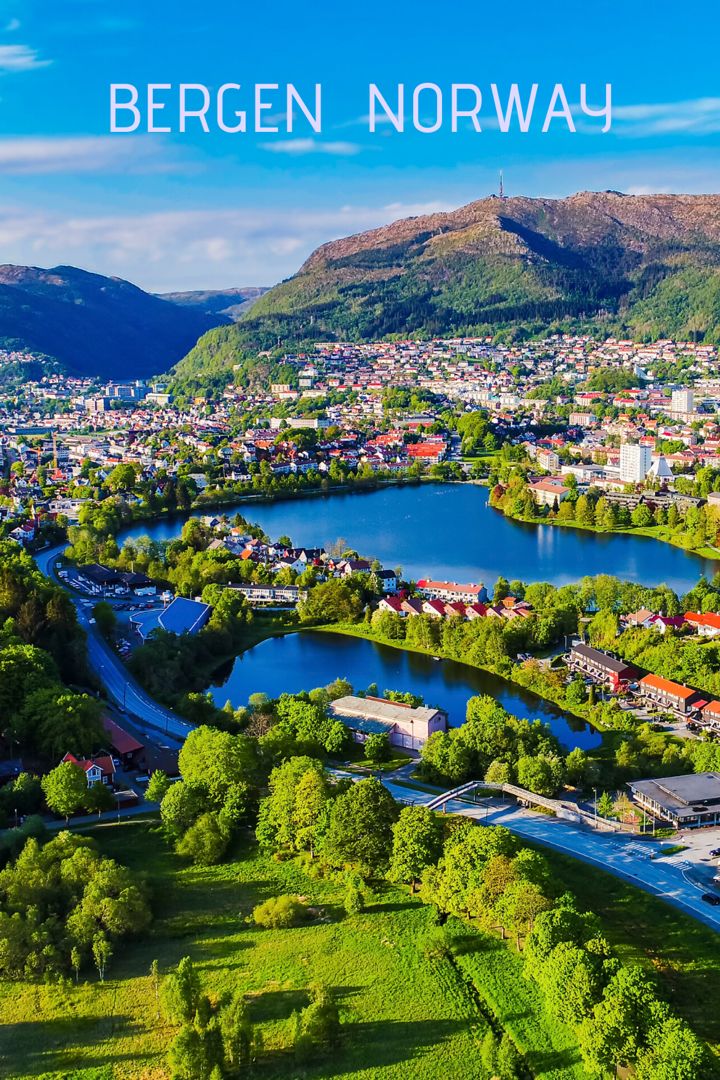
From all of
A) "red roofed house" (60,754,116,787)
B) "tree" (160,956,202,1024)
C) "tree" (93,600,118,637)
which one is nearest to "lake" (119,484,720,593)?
"tree" (93,600,118,637)

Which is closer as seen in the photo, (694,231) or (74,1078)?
(74,1078)

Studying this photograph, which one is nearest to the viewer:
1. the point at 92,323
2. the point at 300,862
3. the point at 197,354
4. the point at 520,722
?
the point at 300,862

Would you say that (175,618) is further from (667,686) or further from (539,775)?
(539,775)

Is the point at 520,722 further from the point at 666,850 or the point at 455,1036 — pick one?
the point at 455,1036

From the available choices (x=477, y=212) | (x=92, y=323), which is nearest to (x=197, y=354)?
(x=92, y=323)

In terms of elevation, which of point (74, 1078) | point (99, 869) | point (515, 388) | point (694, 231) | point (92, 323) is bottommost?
point (74, 1078)

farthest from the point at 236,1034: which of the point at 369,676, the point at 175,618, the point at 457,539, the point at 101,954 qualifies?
the point at 457,539

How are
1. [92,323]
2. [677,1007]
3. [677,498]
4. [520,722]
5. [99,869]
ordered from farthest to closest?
[92,323] < [677,498] < [520,722] < [99,869] < [677,1007]
